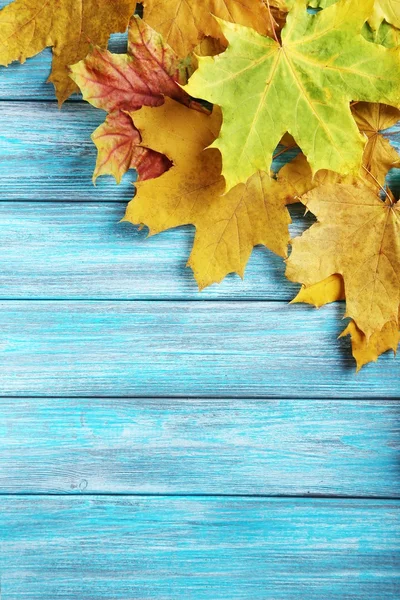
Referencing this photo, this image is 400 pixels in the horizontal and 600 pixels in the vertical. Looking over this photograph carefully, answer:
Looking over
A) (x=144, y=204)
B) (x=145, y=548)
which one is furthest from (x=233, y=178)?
(x=145, y=548)

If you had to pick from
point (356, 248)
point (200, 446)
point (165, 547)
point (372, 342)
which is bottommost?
point (165, 547)

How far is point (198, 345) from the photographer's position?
0.75 metres

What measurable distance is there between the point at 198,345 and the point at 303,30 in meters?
0.39

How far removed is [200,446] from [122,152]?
0.38 meters

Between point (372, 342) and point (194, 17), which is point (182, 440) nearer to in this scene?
point (372, 342)

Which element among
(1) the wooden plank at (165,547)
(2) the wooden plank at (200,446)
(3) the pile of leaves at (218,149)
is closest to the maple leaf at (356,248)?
(3) the pile of leaves at (218,149)

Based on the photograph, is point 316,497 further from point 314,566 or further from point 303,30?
point 303,30

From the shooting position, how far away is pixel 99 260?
74 centimetres

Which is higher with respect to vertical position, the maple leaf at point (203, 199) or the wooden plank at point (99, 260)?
Answer: the maple leaf at point (203, 199)

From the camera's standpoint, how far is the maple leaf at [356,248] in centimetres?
68

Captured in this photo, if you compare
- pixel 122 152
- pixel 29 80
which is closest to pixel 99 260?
pixel 122 152

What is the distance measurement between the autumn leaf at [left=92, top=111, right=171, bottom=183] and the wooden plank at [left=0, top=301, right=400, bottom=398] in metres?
0.17

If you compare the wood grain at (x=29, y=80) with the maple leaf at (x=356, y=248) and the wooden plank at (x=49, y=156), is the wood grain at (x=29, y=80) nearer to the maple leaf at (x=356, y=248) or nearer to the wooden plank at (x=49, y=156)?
the wooden plank at (x=49, y=156)

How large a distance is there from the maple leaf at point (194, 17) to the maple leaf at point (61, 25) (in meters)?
0.03
